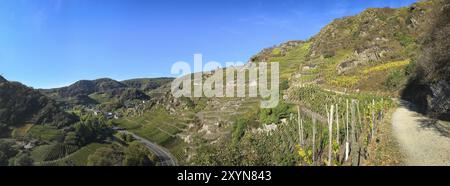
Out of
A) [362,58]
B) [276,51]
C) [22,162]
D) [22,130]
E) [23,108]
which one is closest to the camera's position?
[22,162]

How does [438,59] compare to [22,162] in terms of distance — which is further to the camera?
[438,59]

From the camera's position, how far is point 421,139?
17.1 meters

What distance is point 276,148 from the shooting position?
19.8m

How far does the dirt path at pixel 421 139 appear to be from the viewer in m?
14.1

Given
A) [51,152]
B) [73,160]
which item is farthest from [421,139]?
[51,152]

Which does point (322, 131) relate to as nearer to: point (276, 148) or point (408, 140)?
point (276, 148)

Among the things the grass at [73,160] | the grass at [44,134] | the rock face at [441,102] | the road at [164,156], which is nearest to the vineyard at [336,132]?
the rock face at [441,102]

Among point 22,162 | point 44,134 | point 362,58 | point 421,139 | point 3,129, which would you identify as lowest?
point 44,134

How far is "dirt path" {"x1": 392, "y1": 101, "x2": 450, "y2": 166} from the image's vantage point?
557 inches

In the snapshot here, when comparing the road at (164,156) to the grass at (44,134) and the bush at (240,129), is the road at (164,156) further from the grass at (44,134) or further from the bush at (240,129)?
the grass at (44,134)

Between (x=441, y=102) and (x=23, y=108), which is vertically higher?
(x=441, y=102)

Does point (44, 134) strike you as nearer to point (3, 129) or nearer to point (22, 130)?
point (3, 129)
